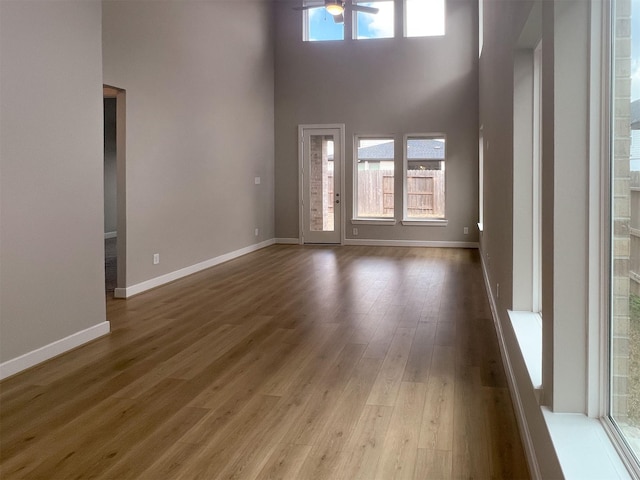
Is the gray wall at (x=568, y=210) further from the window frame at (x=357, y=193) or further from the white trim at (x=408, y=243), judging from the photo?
the window frame at (x=357, y=193)

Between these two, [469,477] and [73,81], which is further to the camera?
[73,81]

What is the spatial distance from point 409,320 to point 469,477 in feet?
8.95

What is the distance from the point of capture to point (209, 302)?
576 cm

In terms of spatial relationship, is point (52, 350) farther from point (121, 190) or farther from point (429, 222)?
point (429, 222)

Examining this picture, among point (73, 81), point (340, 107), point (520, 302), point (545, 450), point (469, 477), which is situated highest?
point (340, 107)

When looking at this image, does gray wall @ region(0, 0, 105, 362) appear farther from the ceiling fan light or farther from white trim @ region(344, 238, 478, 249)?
white trim @ region(344, 238, 478, 249)

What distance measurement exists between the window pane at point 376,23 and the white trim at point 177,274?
4396mm

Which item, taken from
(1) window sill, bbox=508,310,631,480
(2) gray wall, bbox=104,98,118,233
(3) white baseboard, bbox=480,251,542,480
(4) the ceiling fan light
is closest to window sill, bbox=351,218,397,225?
(4) the ceiling fan light

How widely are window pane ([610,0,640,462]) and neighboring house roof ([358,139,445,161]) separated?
9.03 m

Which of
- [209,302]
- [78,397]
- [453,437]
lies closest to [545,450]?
[453,437]

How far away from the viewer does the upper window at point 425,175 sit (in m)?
10.6

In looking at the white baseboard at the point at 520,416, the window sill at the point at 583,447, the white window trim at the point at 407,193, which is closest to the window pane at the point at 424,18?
the white window trim at the point at 407,193

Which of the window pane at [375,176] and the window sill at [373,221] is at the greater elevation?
the window pane at [375,176]

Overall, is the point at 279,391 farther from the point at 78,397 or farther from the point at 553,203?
the point at 553,203
